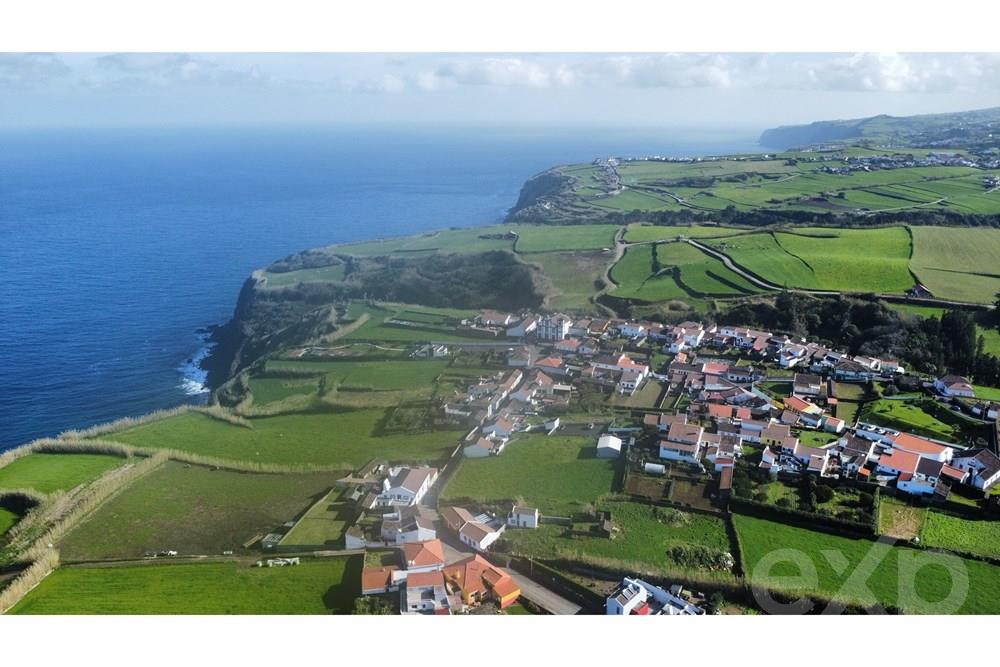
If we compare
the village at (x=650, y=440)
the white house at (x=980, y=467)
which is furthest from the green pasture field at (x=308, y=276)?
the white house at (x=980, y=467)

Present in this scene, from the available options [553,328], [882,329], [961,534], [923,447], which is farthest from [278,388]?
[882,329]

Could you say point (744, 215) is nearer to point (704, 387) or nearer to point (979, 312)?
point (979, 312)

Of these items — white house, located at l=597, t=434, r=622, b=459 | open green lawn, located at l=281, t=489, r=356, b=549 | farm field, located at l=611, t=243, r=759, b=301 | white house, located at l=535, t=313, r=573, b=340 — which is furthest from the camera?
farm field, located at l=611, t=243, r=759, b=301

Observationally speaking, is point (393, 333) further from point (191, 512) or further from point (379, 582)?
point (379, 582)

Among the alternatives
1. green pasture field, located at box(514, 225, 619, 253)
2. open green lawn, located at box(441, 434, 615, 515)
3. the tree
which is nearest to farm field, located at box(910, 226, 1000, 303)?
green pasture field, located at box(514, 225, 619, 253)

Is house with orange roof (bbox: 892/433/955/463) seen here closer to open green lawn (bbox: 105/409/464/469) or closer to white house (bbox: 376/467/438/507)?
open green lawn (bbox: 105/409/464/469)
